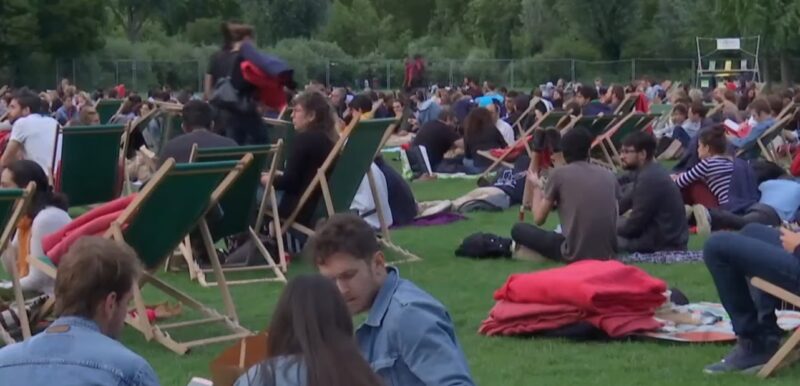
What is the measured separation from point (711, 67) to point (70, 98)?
101 feet

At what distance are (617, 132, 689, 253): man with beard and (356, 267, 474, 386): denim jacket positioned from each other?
20.4 feet

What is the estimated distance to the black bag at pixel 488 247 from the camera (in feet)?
35.5

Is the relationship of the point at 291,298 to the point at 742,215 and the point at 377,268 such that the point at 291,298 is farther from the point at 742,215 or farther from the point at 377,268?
the point at 742,215

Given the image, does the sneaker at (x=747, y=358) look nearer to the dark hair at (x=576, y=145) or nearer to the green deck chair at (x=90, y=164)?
the dark hair at (x=576, y=145)

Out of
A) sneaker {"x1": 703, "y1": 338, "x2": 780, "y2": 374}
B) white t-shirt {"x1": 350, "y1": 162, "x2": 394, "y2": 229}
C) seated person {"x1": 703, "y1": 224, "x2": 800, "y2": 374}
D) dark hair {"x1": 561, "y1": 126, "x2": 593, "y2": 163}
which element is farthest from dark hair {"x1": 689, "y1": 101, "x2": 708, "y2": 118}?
sneaker {"x1": 703, "y1": 338, "x2": 780, "y2": 374}

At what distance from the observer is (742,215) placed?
11594 millimetres

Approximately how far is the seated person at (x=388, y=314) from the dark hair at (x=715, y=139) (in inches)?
309

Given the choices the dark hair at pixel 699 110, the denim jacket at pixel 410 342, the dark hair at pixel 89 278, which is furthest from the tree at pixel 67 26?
the denim jacket at pixel 410 342

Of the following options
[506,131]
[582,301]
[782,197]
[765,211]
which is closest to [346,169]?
[765,211]

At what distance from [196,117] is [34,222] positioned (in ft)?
8.96

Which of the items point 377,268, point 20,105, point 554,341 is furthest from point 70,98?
point 377,268

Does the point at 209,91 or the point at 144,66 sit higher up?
the point at 209,91

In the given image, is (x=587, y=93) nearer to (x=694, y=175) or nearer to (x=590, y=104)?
(x=590, y=104)

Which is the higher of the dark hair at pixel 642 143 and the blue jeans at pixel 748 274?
the dark hair at pixel 642 143
